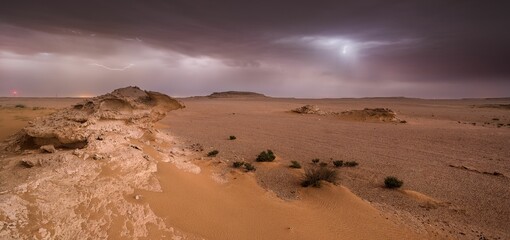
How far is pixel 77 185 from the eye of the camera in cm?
566

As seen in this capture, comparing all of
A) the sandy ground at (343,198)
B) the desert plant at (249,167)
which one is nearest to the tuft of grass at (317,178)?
the sandy ground at (343,198)

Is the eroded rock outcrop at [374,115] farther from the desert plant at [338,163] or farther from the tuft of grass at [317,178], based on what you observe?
the tuft of grass at [317,178]

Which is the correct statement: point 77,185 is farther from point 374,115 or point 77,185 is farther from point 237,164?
point 374,115

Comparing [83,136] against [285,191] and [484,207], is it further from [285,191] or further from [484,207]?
[484,207]

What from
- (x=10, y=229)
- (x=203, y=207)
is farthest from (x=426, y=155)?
(x=10, y=229)

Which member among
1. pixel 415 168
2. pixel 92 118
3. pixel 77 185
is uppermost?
pixel 92 118

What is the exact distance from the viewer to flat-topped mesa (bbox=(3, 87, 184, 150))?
800cm

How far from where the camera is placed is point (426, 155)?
1388 cm

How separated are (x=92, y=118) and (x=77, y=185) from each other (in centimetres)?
445

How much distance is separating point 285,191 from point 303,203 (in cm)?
90

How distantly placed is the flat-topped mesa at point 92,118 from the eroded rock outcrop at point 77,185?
0.03m

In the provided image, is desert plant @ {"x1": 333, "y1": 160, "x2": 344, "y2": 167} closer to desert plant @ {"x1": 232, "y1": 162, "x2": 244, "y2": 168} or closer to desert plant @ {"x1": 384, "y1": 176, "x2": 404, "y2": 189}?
desert plant @ {"x1": 384, "y1": 176, "x2": 404, "y2": 189}

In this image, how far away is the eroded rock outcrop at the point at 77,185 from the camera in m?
4.67

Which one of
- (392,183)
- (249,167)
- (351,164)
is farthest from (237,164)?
(392,183)
